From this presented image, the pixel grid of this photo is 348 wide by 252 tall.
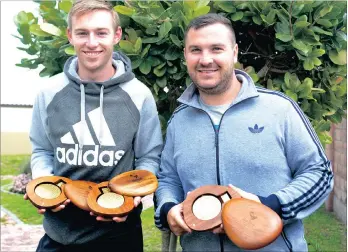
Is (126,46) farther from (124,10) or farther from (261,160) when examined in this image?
(261,160)

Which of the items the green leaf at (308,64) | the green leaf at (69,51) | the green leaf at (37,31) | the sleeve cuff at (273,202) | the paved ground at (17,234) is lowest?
the paved ground at (17,234)

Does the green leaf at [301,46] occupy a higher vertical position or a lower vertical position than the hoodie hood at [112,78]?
higher

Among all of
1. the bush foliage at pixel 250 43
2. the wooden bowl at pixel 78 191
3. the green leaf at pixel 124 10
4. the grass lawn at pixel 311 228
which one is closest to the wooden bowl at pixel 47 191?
the wooden bowl at pixel 78 191

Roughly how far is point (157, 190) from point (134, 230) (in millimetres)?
308

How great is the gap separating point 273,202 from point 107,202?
2.50 ft

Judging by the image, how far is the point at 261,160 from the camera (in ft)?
7.90

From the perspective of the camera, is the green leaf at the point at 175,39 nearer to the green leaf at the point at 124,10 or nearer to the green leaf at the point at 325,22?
the green leaf at the point at 124,10

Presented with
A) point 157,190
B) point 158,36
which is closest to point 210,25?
point 158,36

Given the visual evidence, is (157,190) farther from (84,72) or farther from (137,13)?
(137,13)

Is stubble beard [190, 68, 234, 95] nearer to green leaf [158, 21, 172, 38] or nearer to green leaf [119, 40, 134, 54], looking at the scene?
green leaf [158, 21, 172, 38]

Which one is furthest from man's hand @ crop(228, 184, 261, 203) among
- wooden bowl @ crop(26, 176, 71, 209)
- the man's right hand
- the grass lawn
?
the grass lawn

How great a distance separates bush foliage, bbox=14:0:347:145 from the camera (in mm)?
2992

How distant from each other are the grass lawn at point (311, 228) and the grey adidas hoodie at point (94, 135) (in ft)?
11.3

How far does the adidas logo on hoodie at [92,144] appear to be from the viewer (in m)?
2.67
